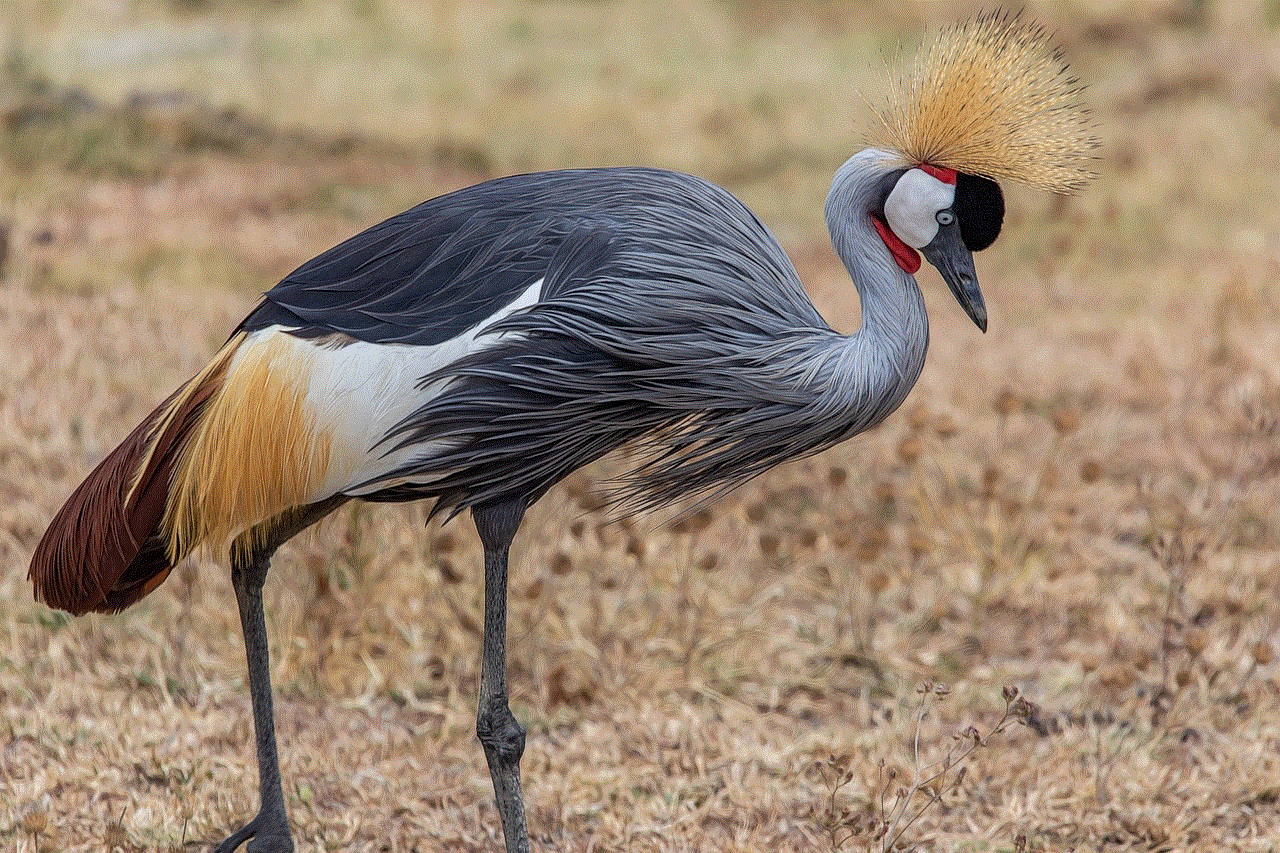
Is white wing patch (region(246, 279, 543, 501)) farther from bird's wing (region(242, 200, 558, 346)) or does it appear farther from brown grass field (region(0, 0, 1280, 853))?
brown grass field (region(0, 0, 1280, 853))

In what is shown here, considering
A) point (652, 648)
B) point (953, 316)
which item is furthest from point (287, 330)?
point (953, 316)

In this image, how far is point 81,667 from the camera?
389 cm

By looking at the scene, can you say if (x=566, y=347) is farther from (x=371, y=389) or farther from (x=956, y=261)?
(x=956, y=261)

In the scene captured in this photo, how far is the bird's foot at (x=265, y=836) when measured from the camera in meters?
3.03

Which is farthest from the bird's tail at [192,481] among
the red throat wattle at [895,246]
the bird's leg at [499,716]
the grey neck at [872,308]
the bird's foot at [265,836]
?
the red throat wattle at [895,246]

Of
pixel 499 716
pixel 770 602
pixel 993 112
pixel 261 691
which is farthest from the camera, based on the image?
pixel 770 602

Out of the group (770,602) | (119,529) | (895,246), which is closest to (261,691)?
(119,529)

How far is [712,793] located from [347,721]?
102 centimetres

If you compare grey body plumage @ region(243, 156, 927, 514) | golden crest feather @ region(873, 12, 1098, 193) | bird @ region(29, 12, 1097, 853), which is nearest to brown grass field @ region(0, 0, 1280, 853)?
golden crest feather @ region(873, 12, 1098, 193)

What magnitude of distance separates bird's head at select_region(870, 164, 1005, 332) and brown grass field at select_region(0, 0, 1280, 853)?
238mm

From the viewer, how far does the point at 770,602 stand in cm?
454

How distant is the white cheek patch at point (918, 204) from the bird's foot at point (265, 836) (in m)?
1.80

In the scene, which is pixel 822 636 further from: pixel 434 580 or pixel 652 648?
pixel 434 580

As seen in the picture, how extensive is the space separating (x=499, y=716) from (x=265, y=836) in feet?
2.06
